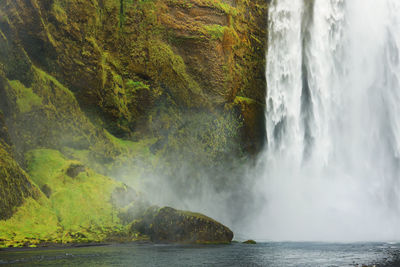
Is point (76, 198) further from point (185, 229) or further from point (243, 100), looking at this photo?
point (243, 100)

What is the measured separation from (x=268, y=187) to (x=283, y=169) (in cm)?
196

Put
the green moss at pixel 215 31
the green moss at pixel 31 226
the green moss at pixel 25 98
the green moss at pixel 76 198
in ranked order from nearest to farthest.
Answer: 1. the green moss at pixel 31 226
2. the green moss at pixel 76 198
3. the green moss at pixel 25 98
4. the green moss at pixel 215 31

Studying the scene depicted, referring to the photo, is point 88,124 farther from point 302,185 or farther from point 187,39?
point 302,185

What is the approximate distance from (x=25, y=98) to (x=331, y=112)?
22.7 meters

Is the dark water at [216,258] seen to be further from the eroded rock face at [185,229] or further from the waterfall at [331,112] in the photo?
the waterfall at [331,112]

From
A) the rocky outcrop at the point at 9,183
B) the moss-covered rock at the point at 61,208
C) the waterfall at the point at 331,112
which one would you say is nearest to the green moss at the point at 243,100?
the waterfall at the point at 331,112

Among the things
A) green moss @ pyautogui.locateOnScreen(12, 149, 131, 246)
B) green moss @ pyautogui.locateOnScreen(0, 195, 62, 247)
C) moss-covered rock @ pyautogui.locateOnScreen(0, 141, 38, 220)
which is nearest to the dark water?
green moss @ pyautogui.locateOnScreen(0, 195, 62, 247)

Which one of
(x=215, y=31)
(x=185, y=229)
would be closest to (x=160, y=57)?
(x=215, y=31)

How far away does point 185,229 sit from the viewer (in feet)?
77.6

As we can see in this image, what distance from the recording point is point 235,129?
34688 mm

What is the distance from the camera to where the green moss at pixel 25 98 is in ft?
88.5

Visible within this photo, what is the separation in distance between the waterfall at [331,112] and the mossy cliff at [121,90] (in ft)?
7.48

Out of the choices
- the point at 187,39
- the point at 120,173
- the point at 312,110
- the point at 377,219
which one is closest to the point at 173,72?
the point at 187,39

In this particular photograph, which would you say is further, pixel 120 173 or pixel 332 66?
pixel 332 66
